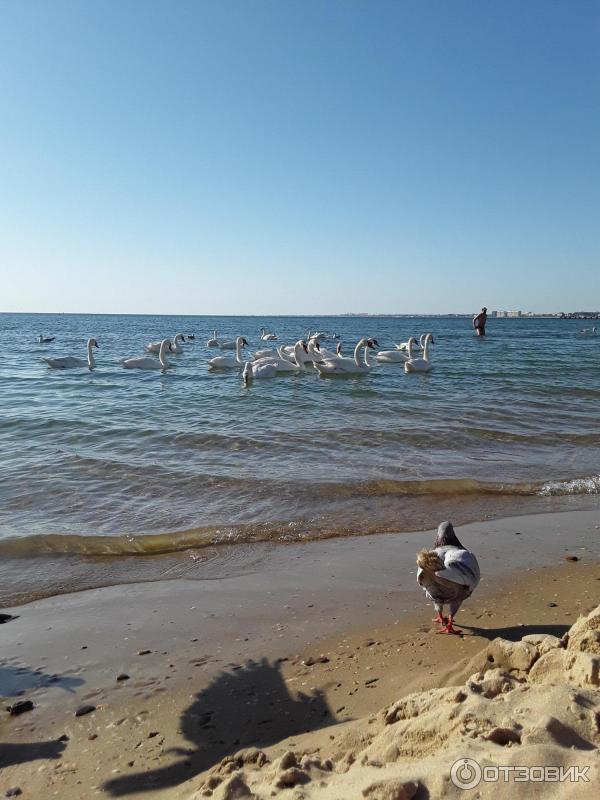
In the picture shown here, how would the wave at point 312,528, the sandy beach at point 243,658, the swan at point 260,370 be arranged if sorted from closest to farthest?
the sandy beach at point 243,658, the wave at point 312,528, the swan at point 260,370

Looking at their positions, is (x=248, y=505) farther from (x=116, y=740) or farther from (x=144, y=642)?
(x=116, y=740)

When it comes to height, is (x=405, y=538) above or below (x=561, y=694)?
below

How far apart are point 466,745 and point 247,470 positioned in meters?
6.69

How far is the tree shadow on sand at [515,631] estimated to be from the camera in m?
3.82

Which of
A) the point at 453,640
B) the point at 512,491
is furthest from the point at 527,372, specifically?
the point at 453,640

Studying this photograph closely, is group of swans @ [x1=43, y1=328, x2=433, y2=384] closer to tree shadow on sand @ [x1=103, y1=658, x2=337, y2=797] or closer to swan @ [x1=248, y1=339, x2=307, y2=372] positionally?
→ swan @ [x1=248, y1=339, x2=307, y2=372]

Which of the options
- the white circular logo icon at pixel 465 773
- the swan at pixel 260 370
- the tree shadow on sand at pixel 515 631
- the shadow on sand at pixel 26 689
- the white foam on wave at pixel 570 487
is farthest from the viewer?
the swan at pixel 260 370

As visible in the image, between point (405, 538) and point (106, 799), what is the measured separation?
404 centimetres

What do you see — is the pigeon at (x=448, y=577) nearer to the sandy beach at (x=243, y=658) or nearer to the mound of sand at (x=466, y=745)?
the sandy beach at (x=243, y=658)

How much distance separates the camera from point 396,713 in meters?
2.48

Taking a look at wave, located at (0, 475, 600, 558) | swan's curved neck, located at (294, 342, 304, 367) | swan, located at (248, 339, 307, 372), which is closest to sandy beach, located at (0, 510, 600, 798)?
wave, located at (0, 475, 600, 558)

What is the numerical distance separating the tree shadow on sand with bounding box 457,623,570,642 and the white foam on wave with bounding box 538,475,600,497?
3.74 metres

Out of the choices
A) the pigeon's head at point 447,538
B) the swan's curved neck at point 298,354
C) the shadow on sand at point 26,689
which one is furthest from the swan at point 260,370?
the shadow on sand at point 26,689

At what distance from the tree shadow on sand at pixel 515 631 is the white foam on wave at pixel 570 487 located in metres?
3.74
